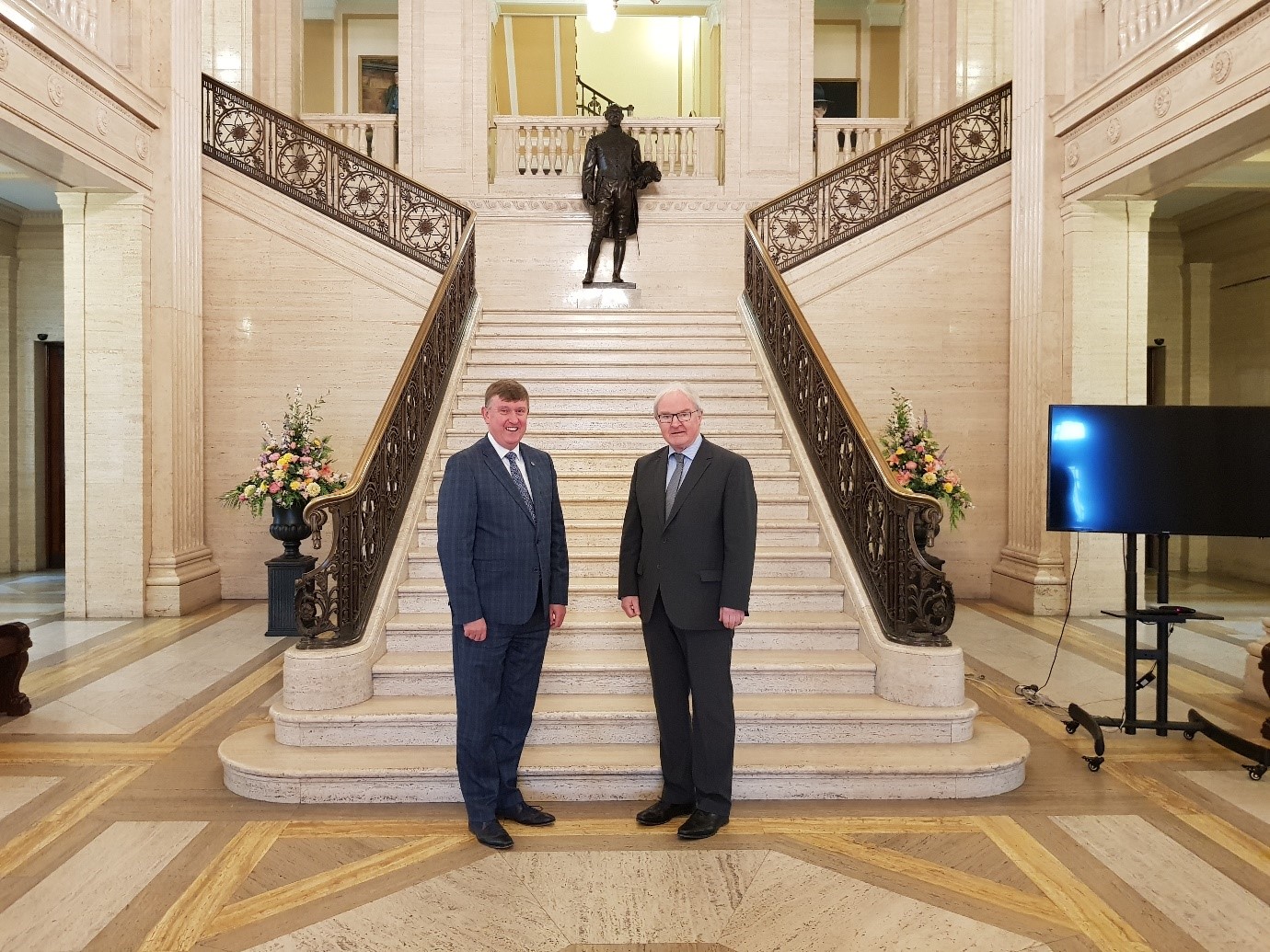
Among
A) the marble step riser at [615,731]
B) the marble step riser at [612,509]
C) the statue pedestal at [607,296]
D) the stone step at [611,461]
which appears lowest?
the marble step riser at [615,731]

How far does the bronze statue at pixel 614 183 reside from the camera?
1098 cm

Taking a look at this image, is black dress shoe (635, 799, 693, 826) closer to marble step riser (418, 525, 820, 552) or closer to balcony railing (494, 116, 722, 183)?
marble step riser (418, 525, 820, 552)

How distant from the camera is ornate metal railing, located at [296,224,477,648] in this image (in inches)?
176

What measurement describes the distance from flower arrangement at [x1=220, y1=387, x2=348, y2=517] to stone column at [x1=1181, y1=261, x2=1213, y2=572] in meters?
11.1

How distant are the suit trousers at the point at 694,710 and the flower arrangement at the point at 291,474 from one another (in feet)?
14.4

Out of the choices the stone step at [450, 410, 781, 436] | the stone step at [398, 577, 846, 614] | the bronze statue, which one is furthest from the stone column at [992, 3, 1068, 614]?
the bronze statue

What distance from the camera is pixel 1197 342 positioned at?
470 inches

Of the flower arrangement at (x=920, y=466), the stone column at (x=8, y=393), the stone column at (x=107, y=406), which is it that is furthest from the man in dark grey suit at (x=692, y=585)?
the stone column at (x=8, y=393)

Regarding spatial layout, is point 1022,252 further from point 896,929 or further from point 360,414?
point 896,929

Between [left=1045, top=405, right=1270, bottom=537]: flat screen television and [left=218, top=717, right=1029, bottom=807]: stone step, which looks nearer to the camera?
[left=218, top=717, right=1029, bottom=807]: stone step

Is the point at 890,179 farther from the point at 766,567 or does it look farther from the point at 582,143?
the point at 766,567

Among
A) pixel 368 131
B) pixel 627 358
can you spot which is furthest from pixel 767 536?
pixel 368 131

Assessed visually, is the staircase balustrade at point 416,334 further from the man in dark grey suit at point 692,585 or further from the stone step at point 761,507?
the man in dark grey suit at point 692,585

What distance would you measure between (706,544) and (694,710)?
69 cm
